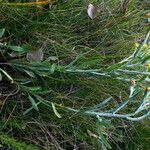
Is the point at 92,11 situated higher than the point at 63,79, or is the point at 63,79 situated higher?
the point at 92,11

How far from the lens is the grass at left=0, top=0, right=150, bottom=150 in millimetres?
1335

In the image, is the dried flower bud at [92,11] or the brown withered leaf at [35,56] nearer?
the brown withered leaf at [35,56]

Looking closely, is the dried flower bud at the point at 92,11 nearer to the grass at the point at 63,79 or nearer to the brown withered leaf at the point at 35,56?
the grass at the point at 63,79

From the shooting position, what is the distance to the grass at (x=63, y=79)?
1335mm

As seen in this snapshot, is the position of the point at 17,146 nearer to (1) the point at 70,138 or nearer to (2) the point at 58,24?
(1) the point at 70,138

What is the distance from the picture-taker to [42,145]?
55.8 inches

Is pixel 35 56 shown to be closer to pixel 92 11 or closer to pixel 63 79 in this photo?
pixel 63 79

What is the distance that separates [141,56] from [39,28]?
400mm

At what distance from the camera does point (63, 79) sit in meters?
1.36

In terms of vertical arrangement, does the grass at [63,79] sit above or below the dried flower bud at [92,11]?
below

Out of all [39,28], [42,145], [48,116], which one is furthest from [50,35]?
[42,145]

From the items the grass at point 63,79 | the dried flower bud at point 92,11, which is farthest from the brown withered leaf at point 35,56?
the dried flower bud at point 92,11

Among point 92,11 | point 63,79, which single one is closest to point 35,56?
point 63,79

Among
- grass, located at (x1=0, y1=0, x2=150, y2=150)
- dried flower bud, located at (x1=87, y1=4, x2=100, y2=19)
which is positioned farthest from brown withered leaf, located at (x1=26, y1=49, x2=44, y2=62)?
dried flower bud, located at (x1=87, y1=4, x2=100, y2=19)
